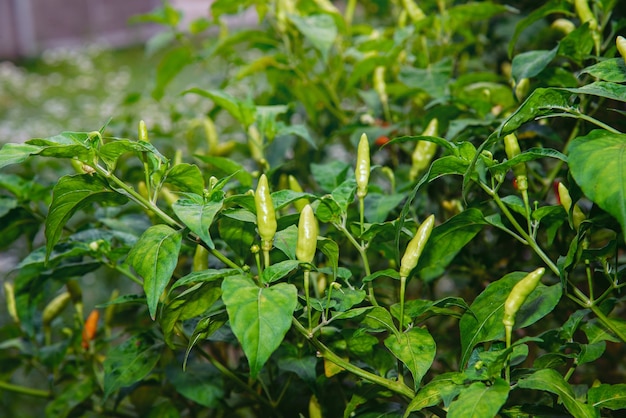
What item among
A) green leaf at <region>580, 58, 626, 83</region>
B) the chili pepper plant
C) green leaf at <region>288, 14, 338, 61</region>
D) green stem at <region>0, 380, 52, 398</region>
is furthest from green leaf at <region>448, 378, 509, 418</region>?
green stem at <region>0, 380, 52, 398</region>

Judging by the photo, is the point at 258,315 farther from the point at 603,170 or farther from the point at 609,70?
the point at 609,70

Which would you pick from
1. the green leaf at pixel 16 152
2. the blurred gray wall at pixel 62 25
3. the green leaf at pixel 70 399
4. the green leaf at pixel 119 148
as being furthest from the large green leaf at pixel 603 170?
the blurred gray wall at pixel 62 25

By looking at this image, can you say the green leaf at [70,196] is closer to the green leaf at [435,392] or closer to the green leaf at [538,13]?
the green leaf at [435,392]

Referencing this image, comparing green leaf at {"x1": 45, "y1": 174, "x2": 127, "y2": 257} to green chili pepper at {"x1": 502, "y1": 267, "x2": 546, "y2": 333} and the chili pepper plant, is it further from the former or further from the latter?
green chili pepper at {"x1": 502, "y1": 267, "x2": 546, "y2": 333}

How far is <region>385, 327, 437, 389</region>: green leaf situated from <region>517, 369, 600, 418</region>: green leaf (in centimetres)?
10

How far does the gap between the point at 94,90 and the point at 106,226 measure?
8.03 ft

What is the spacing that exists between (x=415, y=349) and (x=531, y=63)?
49 cm

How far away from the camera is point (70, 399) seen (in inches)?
46.3

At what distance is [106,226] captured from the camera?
1.18 meters

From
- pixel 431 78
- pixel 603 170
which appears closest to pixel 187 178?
pixel 603 170

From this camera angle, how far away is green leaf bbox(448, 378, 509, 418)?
2.11 feet

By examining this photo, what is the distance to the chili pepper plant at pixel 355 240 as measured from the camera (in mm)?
716

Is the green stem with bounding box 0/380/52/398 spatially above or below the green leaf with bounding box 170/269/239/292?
below

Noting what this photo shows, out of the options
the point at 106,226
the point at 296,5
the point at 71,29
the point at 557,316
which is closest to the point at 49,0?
the point at 71,29
